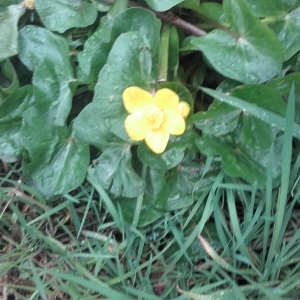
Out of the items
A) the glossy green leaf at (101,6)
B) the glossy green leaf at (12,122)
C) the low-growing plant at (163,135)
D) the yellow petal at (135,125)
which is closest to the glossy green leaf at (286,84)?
the low-growing plant at (163,135)

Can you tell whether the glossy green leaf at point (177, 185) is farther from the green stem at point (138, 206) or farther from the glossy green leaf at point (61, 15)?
the glossy green leaf at point (61, 15)

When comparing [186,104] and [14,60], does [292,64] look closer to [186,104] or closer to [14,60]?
[186,104]

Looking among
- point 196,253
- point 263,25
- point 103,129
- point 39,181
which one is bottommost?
point 196,253

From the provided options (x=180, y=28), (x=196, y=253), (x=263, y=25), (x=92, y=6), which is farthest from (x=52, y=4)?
(x=196, y=253)

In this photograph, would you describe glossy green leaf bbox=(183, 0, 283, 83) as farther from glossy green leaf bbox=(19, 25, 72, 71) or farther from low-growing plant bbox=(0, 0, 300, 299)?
glossy green leaf bbox=(19, 25, 72, 71)

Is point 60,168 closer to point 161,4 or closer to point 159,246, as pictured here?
point 159,246

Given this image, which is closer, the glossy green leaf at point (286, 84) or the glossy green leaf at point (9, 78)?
the glossy green leaf at point (286, 84)
